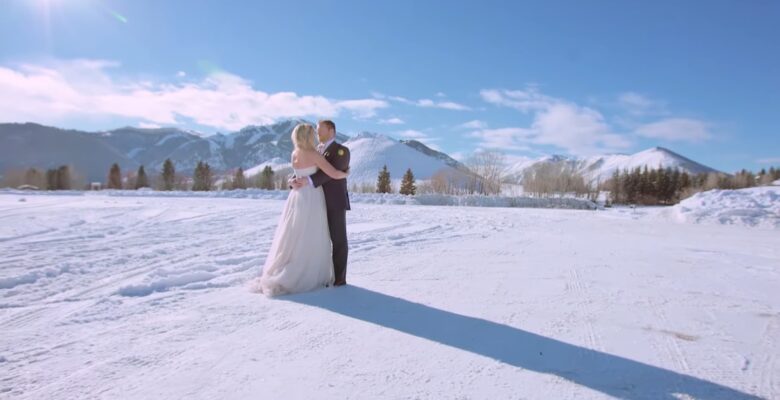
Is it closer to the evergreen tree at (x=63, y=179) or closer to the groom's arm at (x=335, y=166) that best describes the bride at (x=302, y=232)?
the groom's arm at (x=335, y=166)

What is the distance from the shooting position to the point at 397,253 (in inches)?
237

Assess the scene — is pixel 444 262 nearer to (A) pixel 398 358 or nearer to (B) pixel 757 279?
(A) pixel 398 358

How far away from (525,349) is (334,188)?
2271mm

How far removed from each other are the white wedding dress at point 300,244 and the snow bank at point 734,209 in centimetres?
1436

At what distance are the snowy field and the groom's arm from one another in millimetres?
1075

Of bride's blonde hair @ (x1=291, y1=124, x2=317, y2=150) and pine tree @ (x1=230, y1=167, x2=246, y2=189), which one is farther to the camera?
pine tree @ (x1=230, y1=167, x2=246, y2=189)

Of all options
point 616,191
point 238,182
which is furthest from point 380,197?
point 616,191

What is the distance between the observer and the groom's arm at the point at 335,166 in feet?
12.5

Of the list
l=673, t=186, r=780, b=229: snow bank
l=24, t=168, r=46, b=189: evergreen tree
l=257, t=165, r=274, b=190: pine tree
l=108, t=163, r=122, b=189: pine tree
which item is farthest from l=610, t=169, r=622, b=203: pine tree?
l=24, t=168, r=46, b=189: evergreen tree

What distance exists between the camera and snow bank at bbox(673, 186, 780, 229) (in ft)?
41.7

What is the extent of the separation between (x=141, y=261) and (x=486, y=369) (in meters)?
4.68

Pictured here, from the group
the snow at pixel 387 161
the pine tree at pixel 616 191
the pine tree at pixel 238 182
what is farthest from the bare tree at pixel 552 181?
the pine tree at pixel 238 182

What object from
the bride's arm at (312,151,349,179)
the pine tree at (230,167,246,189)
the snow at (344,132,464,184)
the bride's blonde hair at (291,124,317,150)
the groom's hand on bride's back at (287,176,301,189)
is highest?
the snow at (344,132,464,184)

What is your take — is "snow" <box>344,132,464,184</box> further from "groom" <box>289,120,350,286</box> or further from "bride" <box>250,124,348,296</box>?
"bride" <box>250,124,348,296</box>
